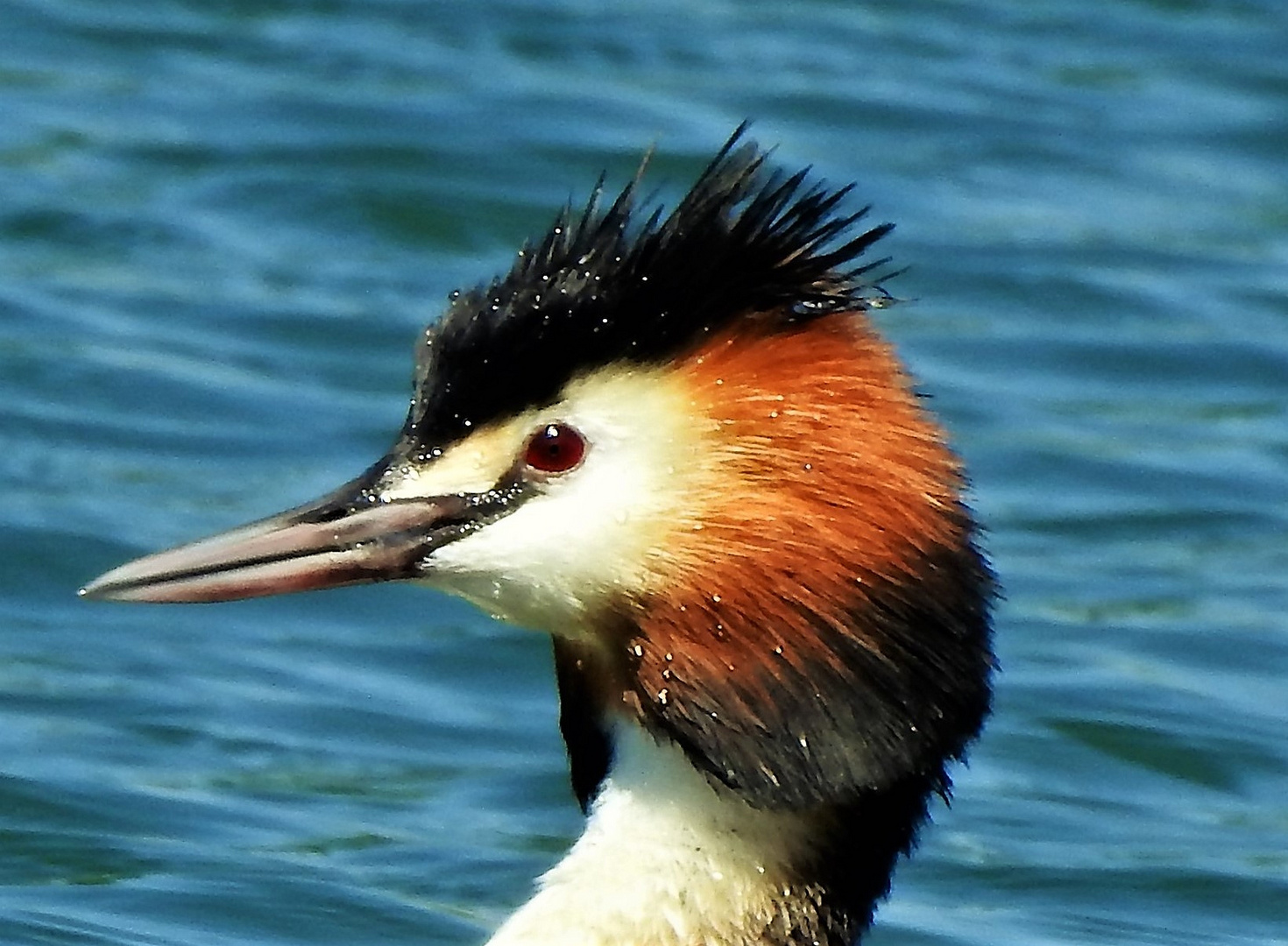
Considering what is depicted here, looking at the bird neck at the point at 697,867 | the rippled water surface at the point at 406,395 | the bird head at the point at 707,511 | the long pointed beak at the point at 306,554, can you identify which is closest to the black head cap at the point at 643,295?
the bird head at the point at 707,511

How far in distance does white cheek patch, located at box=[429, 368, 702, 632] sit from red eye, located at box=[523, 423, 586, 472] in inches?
0.5

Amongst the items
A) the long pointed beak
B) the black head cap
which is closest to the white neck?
the long pointed beak

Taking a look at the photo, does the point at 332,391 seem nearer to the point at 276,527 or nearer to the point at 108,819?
the point at 108,819

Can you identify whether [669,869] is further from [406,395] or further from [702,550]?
[406,395]

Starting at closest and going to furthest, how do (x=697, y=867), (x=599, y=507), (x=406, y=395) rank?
(x=599, y=507), (x=697, y=867), (x=406, y=395)

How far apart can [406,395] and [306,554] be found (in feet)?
18.0

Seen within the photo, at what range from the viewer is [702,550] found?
593cm

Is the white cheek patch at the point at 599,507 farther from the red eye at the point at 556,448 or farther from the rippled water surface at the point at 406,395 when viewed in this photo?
the rippled water surface at the point at 406,395

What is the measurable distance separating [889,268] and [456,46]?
320cm

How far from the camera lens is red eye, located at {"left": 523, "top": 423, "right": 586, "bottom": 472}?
19.4 ft

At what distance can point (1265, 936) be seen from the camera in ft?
28.4

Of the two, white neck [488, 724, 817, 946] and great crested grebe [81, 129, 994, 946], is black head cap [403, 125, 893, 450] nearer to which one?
great crested grebe [81, 129, 994, 946]

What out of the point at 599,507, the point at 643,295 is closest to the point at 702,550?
the point at 599,507

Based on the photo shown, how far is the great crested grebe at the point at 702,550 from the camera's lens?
5.86m
